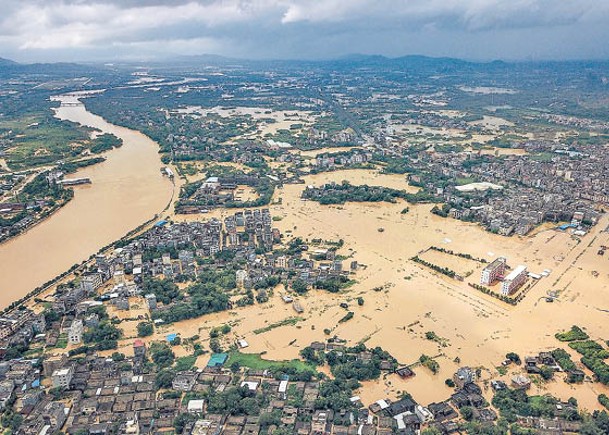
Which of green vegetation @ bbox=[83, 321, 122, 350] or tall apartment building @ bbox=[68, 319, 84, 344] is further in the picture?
tall apartment building @ bbox=[68, 319, 84, 344]

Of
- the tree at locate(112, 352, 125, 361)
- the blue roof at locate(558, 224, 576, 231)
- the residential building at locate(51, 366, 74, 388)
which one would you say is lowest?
the blue roof at locate(558, 224, 576, 231)

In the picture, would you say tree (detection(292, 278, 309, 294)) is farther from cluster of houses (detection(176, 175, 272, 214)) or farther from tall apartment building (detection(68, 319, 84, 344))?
cluster of houses (detection(176, 175, 272, 214))

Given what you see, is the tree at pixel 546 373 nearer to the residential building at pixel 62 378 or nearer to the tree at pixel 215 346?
the tree at pixel 215 346

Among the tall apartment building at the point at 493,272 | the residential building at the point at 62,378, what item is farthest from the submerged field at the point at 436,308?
the residential building at the point at 62,378

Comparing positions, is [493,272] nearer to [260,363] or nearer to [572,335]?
[572,335]

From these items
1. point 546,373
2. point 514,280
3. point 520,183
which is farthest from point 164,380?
point 520,183

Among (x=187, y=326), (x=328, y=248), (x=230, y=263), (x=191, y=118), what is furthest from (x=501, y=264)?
(x=191, y=118)

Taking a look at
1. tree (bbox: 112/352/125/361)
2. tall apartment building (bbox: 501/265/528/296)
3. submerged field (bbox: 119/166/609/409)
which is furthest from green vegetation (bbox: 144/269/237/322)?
tall apartment building (bbox: 501/265/528/296)

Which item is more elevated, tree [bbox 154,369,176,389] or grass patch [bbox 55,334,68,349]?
tree [bbox 154,369,176,389]

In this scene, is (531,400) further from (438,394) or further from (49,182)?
(49,182)
